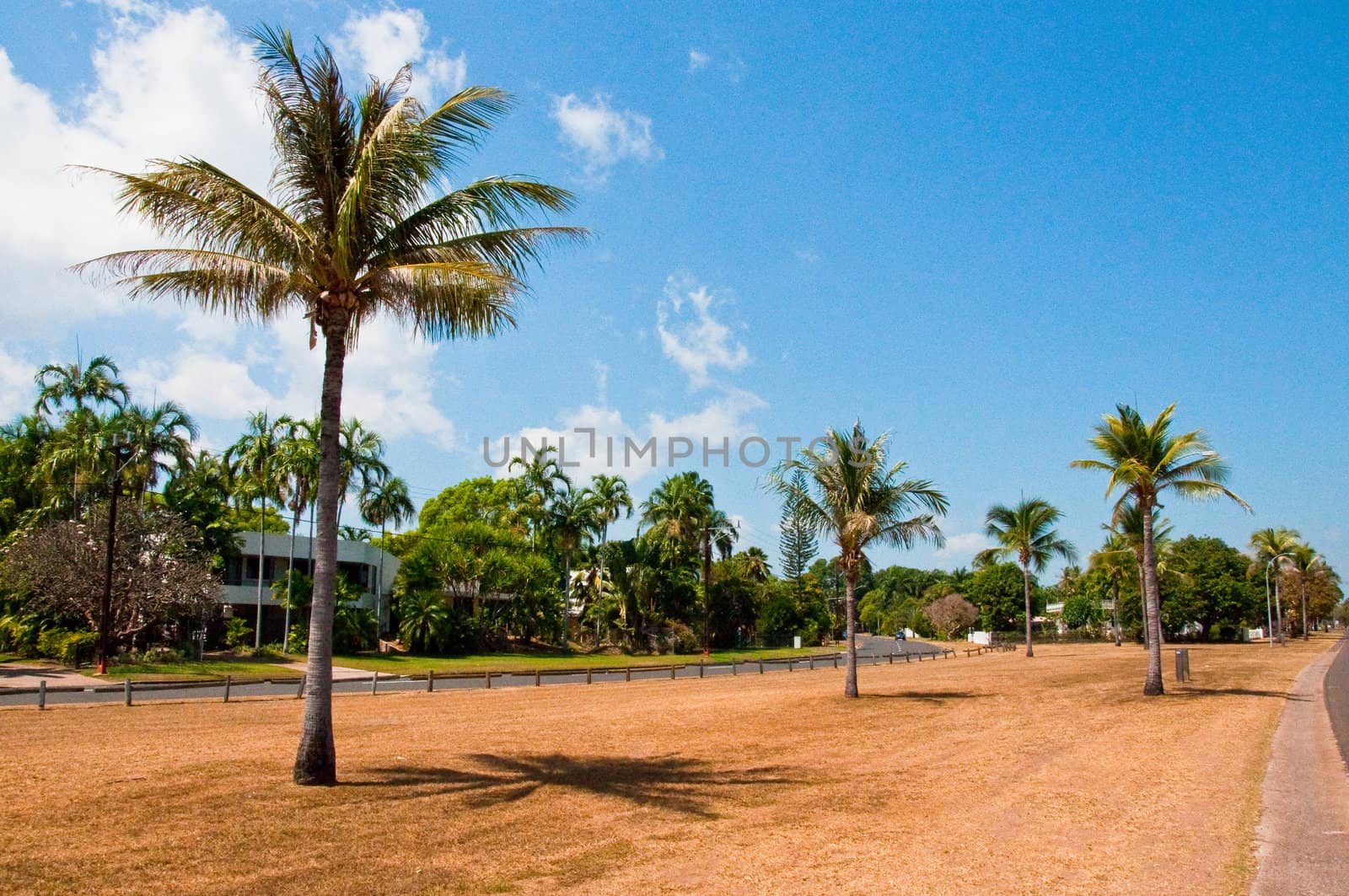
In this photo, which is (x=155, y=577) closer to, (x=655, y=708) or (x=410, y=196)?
(x=655, y=708)

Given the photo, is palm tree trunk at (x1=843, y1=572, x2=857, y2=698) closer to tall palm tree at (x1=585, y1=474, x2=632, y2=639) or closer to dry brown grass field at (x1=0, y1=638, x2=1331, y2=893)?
dry brown grass field at (x1=0, y1=638, x2=1331, y2=893)

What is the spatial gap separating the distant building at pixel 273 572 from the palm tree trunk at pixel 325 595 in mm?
40930

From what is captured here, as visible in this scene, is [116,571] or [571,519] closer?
[116,571]

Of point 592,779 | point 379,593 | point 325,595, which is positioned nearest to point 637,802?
point 592,779

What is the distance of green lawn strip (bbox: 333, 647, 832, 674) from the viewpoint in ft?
143

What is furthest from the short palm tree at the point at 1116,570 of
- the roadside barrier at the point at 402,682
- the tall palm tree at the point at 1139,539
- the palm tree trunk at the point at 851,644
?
the palm tree trunk at the point at 851,644

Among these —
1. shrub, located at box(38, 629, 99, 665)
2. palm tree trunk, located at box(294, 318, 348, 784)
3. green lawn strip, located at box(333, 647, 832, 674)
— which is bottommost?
green lawn strip, located at box(333, 647, 832, 674)

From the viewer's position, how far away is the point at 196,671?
36844 mm

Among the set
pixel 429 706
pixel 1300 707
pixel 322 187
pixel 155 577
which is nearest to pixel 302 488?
pixel 155 577

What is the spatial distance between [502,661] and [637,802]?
40.6 meters

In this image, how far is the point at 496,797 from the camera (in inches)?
435

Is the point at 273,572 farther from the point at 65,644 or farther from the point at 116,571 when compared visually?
the point at 65,644

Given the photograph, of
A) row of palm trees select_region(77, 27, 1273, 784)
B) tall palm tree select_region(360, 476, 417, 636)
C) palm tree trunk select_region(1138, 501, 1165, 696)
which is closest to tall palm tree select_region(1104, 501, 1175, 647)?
palm tree trunk select_region(1138, 501, 1165, 696)

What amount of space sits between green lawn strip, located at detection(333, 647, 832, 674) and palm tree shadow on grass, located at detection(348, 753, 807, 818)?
2683 cm
